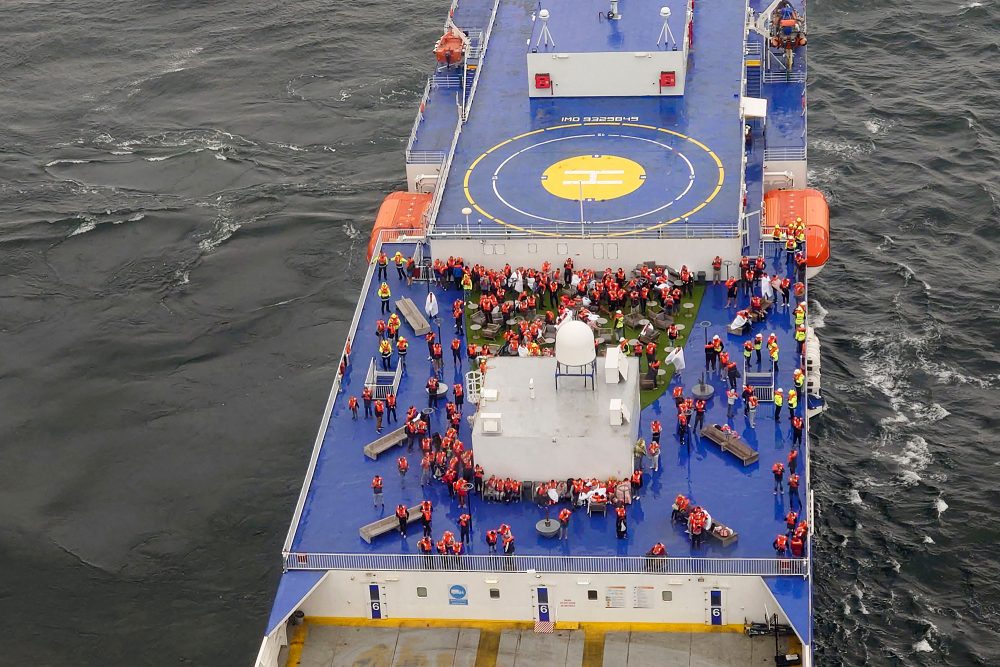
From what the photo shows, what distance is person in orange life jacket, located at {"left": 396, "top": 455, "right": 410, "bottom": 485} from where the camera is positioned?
90500 mm

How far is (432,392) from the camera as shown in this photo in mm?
96125

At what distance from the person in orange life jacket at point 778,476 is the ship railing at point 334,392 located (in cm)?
2509

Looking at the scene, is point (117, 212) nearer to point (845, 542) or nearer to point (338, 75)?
point (338, 75)

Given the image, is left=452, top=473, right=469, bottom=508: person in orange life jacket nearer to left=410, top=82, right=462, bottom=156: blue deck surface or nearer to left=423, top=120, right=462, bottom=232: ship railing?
left=423, top=120, right=462, bottom=232: ship railing

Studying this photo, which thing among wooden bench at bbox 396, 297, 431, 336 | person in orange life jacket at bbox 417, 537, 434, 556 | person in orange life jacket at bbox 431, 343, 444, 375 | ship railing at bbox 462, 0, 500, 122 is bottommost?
person in orange life jacket at bbox 417, 537, 434, 556

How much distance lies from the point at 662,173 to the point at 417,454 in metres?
31.9

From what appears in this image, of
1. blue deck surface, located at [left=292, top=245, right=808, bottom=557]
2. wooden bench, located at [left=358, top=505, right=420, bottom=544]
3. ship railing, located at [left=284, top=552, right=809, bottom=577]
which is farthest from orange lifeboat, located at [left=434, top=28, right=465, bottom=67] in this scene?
ship railing, located at [left=284, top=552, right=809, bottom=577]

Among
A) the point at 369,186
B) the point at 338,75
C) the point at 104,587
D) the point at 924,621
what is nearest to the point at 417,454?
the point at 104,587

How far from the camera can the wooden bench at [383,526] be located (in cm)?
8656

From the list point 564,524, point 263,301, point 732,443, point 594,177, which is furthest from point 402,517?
point 263,301

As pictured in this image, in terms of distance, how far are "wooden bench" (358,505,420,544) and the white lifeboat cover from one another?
1129 centimetres

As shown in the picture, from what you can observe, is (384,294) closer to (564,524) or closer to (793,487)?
(564,524)

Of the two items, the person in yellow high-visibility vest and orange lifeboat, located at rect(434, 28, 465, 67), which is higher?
orange lifeboat, located at rect(434, 28, 465, 67)

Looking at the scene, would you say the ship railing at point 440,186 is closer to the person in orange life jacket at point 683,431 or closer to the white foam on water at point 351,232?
the white foam on water at point 351,232
